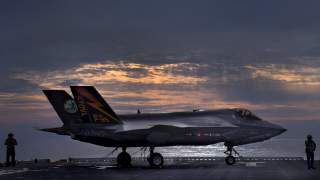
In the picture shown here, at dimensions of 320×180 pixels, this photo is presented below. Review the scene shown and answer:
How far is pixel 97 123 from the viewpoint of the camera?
37219 mm

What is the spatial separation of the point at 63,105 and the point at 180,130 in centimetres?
994

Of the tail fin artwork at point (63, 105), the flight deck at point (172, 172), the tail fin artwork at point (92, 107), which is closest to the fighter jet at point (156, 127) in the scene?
the tail fin artwork at point (92, 107)

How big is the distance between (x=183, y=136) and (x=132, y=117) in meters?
4.16

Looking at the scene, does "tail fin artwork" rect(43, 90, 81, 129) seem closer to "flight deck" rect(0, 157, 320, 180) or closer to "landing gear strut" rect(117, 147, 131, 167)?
"flight deck" rect(0, 157, 320, 180)

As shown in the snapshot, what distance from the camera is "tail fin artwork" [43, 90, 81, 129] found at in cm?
4038

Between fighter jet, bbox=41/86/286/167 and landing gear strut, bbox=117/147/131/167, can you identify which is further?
landing gear strut, bbox=117/147/131/167

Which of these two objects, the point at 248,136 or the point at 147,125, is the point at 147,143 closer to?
the point at 147,125

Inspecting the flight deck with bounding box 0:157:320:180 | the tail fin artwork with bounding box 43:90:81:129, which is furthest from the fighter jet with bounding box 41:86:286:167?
the flight deck with bounding box 0:157:320:180

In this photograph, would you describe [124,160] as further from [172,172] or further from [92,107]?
[172,172]

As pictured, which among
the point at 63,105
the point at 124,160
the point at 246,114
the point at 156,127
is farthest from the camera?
the point at 63,105

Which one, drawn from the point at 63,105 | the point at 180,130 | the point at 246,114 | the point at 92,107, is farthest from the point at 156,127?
the point at 63,105

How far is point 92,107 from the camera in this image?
3762cm

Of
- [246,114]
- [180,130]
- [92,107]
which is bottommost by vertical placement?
[180,130]

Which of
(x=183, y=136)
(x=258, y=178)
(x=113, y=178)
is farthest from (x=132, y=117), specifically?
(x=258, y=178)
